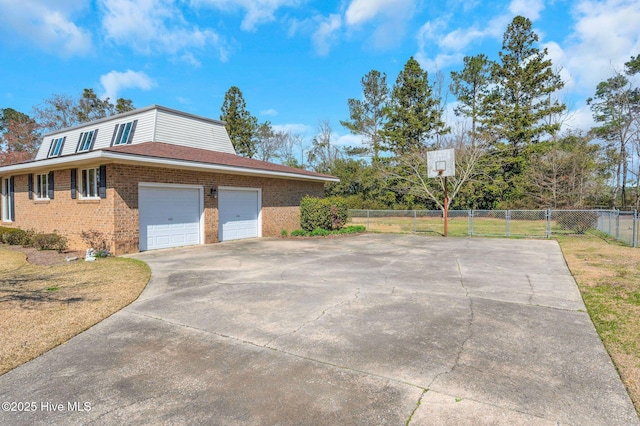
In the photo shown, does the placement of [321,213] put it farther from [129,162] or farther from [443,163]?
[129,162]

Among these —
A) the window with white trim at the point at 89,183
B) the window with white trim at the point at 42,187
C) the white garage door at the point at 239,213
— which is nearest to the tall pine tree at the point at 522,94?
the white garage door at the point at 239,213

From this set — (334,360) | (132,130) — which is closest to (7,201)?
(132,130)

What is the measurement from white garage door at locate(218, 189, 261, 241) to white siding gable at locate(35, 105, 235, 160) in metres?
4.45

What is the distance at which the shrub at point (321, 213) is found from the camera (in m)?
15.7

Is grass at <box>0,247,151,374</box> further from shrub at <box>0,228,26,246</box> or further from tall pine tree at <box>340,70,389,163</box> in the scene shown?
tall pine tree at <box>340,70,389,163</box>

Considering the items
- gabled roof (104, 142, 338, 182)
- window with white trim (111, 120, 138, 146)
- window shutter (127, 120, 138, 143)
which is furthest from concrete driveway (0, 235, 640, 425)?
window with white trim (111, 120, 138, 146)

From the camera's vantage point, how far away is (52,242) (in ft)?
35.0

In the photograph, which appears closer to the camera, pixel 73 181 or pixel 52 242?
pixel 52 242

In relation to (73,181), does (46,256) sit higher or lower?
lower

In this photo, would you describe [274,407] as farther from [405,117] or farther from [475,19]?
[405,117]

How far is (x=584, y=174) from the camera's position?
76.8 feet

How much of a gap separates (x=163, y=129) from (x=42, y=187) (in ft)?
16.8

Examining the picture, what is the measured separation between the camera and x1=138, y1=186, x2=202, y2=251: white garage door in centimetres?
1072

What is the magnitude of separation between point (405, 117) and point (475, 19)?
18.7 m
